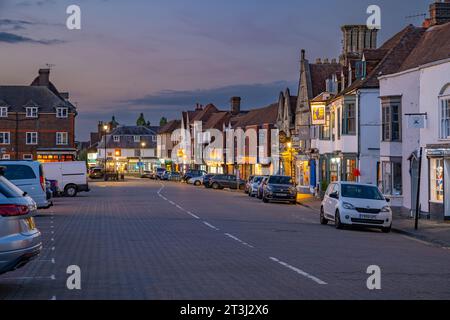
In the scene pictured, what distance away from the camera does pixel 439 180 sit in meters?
32.2

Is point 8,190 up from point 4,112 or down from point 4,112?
down

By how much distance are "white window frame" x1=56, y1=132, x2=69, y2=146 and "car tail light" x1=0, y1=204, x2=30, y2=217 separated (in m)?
86.6

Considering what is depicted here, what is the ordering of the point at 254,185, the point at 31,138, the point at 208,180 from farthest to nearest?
the point at 31,138, the point at 208,180, the point at 254,185

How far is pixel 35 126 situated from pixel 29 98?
4046 millimetres

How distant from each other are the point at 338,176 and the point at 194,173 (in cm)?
4124

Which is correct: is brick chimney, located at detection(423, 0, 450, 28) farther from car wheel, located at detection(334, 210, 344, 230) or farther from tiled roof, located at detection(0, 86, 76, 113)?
tiled roof, located at detection(0, 86, 76, 113)

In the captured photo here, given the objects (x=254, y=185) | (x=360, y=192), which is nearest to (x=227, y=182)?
(x=254, y=185)

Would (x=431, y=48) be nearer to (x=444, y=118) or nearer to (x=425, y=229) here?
(x=444, y=118)

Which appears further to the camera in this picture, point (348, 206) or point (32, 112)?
point (32, 112)

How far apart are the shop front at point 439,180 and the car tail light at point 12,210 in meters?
22.2

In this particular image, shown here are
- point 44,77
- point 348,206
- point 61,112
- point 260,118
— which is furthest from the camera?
point 44,77

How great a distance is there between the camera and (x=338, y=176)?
5184 cm

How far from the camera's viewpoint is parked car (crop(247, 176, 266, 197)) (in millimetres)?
57062
